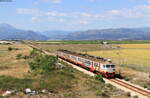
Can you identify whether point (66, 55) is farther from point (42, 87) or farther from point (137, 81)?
point (42, 87)

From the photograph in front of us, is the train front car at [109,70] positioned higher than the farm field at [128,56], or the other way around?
the train front car at [109,70]

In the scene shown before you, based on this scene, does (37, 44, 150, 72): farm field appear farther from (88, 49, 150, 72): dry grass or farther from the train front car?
the train front car

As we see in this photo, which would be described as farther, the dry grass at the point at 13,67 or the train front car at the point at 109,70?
the dry grass at the point at 13,67

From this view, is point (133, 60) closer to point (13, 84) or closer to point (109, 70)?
point (109, 70)

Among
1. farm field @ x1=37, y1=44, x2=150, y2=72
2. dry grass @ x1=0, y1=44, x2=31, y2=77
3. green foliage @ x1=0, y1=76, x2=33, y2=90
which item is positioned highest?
green foliage @ x1=0, y1=76, x2=33, y2=90

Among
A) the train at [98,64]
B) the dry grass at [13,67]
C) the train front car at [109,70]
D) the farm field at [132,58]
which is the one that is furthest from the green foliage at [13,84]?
the farm field at [132,58]

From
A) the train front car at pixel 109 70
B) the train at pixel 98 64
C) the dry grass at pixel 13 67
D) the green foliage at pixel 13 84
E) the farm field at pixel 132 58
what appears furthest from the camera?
the farm field at pixel 132 58

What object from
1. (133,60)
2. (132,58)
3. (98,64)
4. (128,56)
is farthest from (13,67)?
(128,56)

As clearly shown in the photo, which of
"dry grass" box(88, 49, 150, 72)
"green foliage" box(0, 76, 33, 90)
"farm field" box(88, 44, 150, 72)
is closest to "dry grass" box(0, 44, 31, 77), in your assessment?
"green foliage" box(0, 76, 33, 90)

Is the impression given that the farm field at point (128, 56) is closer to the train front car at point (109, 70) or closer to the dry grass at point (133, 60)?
the dry grass at point (133, 60)

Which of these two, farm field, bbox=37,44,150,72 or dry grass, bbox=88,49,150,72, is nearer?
dry grass, bbox=88,49,150,72

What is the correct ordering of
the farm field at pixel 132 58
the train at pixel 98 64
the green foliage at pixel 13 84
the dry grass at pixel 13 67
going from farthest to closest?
the farm field at pixel 132 58
the dry grass at pixel 13 67
the train at pixel 98 64
the green foliage at pixel 13 84

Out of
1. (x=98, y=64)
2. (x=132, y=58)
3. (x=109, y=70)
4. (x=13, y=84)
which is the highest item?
(x=98, y=64)

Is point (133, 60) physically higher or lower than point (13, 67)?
lower
